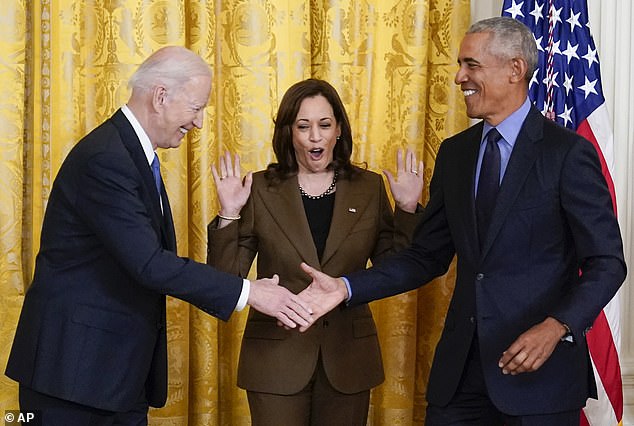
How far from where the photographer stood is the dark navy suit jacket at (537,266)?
2.73m

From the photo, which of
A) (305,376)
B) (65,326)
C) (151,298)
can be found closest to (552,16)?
(305,376)

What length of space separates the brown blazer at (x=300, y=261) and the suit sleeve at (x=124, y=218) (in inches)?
22.9

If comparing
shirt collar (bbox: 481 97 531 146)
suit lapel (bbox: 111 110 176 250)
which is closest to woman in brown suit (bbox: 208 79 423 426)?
suit lapel (bbox: 111 110 176 250)

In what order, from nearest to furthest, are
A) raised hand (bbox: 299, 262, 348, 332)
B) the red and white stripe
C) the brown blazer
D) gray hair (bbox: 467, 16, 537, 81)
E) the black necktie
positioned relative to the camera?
the black necktie → gray hair (bbox: 467, 16, 537, 81) → raised hand (bbox: 299, 262, 348, 332) → the brown blazer → the red and white stripe

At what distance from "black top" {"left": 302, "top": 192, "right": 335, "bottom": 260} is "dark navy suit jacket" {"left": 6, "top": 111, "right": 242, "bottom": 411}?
647 millimetres

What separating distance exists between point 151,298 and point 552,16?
2.10 m

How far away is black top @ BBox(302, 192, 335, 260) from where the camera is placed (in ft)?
11.3

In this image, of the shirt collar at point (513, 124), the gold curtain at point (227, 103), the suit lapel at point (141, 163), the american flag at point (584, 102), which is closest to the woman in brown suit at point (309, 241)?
the suit lapel at point (141, 163)

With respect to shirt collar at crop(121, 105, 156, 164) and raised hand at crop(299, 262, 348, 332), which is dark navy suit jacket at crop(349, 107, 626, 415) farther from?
shirt collar at crop(121, 105, 156, 164)

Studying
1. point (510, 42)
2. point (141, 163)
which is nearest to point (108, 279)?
point (141, 163)

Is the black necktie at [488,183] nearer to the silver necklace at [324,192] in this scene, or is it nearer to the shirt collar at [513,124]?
the shirt collar at [513,124]

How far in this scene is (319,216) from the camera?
3455 millimetres

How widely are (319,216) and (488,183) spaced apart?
75 centimetres

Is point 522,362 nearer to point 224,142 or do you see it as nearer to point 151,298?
point 151,298
